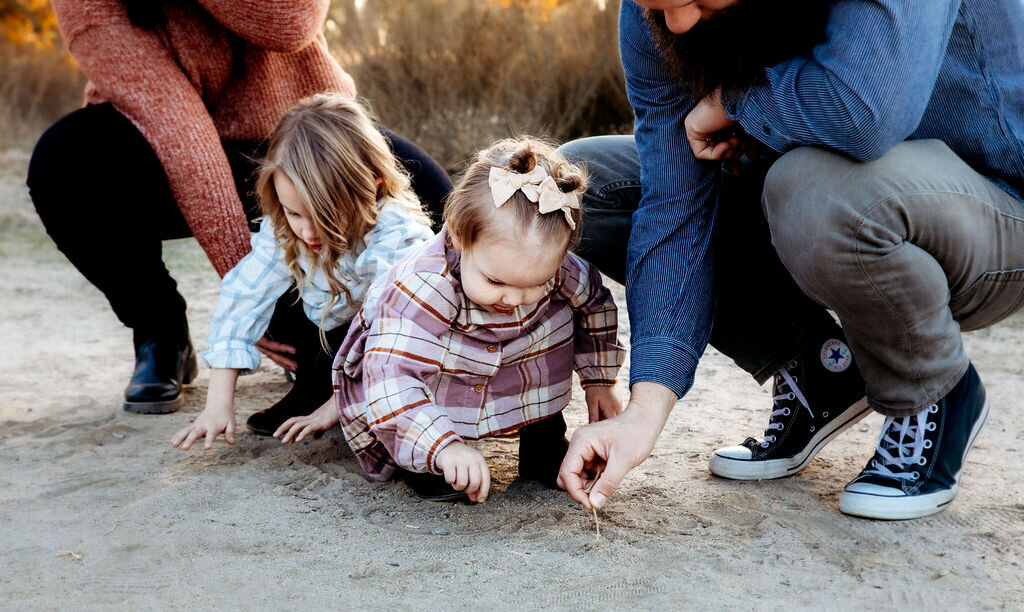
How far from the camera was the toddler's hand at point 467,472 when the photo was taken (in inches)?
65.1

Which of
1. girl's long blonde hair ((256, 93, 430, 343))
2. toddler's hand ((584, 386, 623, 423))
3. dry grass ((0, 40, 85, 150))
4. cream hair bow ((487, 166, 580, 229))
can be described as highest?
cream hair bow ((487, 166, 580, 229))

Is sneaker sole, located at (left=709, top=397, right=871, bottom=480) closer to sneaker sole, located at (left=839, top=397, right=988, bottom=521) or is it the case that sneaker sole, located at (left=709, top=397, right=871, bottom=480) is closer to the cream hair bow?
sneaker sole, located at (left=839, top=397, right=988, bottom=521)

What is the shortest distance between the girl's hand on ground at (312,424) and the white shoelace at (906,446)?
121cm

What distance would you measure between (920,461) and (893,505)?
0.37 ft

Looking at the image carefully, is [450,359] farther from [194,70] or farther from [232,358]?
[194,70]

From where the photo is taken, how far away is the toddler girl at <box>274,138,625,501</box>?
172 cm

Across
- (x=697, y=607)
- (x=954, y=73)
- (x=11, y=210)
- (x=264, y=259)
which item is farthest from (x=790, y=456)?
(x=11, y=210)

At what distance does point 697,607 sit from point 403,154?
1.55m

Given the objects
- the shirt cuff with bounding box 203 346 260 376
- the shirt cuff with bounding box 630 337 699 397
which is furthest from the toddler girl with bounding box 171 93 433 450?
the shirt cuff with bounding box 630 337 699 397

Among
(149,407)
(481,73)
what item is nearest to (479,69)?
(481,73)

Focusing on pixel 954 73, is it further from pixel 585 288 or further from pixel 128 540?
pixel 128 540

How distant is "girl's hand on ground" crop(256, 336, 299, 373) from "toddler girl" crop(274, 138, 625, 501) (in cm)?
46

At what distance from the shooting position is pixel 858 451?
2.14 m

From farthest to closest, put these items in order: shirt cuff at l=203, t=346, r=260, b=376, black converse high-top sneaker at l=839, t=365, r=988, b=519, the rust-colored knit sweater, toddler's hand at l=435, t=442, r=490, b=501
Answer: the rust-colored knit sweater, shirt cuff at l=203, t=346, r=260, b=376, black converse high-top sneaker at l=839, t=365, r=988, b=519, toddler's hand at l=435, t=442, r=490, b=501
